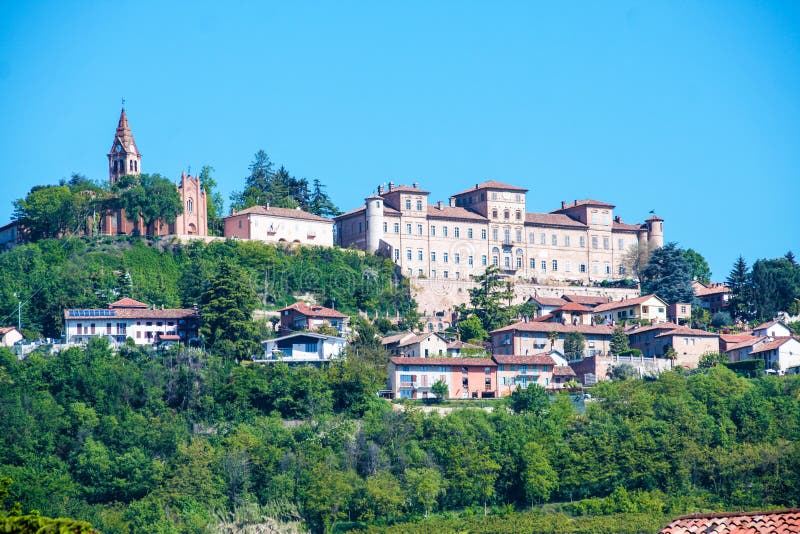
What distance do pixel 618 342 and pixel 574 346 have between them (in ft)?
7.68

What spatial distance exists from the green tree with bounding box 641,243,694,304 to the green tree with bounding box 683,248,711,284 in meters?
5.70

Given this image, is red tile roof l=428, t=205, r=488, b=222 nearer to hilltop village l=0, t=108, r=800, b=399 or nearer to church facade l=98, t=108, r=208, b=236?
hilltop village l=0, t=108, r=800, b=399

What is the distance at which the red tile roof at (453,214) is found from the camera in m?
88.1

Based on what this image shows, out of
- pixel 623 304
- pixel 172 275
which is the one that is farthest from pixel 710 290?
pixel 172 275

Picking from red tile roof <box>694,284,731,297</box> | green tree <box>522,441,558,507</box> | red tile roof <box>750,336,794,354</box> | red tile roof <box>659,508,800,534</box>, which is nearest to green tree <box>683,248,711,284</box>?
red tile roof <box>694,284,731,297</box>

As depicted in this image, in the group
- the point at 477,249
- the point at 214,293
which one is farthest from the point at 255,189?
the point at 214,293

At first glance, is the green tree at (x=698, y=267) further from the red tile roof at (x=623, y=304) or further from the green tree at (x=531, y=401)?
the green tree at (x=531, y=401)

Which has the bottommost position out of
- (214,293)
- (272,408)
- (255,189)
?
(272,408)

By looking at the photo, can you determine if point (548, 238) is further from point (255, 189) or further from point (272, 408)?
point (272, 408)

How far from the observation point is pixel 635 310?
8094 cm

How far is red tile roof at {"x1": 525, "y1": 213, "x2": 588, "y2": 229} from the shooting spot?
9138 cm

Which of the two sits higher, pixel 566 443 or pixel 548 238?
pixel 548 238

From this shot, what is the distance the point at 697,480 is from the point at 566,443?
18.9ft

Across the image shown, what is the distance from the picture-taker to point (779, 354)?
73.5m
